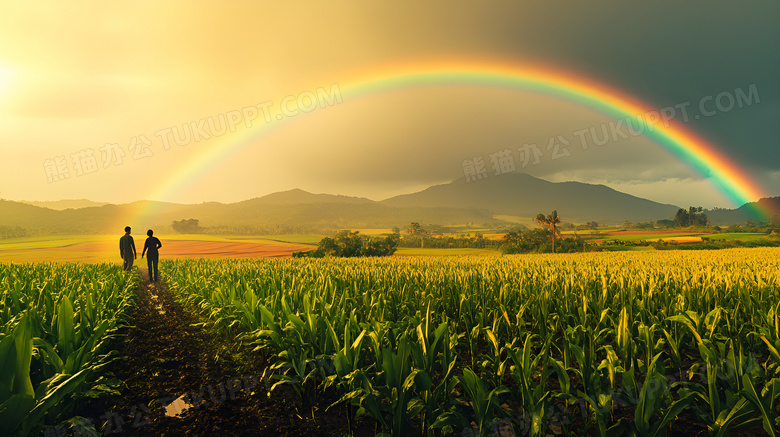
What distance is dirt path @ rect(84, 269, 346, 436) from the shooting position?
162 inches

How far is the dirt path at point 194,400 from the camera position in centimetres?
411

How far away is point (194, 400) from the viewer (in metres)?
4.88

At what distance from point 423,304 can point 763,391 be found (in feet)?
14.8

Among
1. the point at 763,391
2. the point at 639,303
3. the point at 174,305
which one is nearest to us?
the point at 763,391

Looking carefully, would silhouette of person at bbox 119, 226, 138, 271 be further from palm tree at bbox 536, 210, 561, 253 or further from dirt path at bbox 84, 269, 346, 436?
palm tree at bbox 536, 210, 561, 253

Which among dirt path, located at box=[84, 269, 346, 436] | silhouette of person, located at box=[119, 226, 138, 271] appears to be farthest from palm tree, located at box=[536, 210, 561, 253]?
dirt path, located at box=[84, 269, 346, 436]

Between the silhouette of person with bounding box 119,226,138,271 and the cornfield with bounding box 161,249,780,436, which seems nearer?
the cornfield with bounding box 161,249,780,436

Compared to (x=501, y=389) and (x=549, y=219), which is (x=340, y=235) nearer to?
(x=549, y=219)


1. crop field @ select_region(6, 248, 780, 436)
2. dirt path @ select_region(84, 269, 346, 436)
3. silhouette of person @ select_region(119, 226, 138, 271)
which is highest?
silhouette of person @ select_region(119, 226, 138, 271)

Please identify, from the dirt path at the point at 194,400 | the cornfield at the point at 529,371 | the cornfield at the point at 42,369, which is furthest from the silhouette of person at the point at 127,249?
the cornfield at the point at 529,371

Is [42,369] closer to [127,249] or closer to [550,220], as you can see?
[127,249]

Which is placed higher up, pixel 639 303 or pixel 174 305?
pixel 639 303


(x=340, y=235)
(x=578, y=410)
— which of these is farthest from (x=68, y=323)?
(x=340, y=235)

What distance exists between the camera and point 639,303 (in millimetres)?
6730
